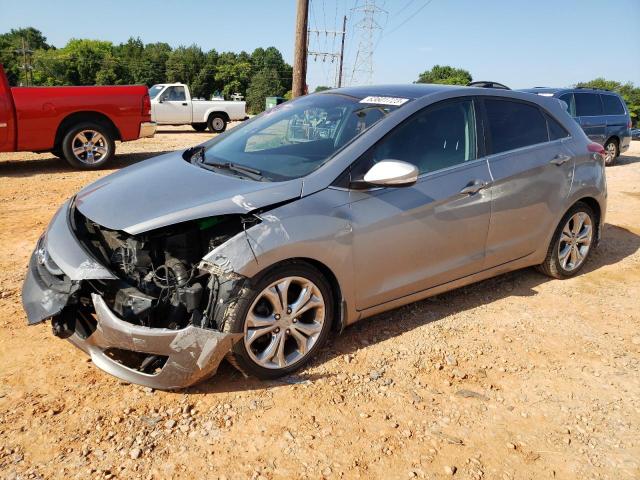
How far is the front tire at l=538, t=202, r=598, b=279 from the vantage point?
184 inches

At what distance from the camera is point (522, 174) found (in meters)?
4.12

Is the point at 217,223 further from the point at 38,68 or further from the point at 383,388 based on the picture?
the point at 38,68

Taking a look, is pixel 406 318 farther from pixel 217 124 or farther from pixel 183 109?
pixel 217 124

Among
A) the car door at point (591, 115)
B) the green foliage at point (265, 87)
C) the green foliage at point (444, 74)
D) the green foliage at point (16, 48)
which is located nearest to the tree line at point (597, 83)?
the green foliage at point (444, 74)

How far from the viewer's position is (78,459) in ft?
7.96

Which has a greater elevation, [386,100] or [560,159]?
[386,100]

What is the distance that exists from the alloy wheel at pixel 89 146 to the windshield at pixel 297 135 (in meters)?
6.35

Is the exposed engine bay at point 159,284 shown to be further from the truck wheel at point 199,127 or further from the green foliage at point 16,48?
the green foliage at point 16,48

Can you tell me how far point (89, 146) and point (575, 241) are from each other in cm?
838

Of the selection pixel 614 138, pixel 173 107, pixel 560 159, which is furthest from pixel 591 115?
pixel 173 107

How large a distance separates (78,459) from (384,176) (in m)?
2.14

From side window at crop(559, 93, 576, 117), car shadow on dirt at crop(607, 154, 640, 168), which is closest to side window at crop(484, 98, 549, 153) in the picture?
side window at crop(559, 93, 576, 117)

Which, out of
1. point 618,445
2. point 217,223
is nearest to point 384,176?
point 217,223

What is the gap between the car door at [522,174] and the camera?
3998 millimetres
